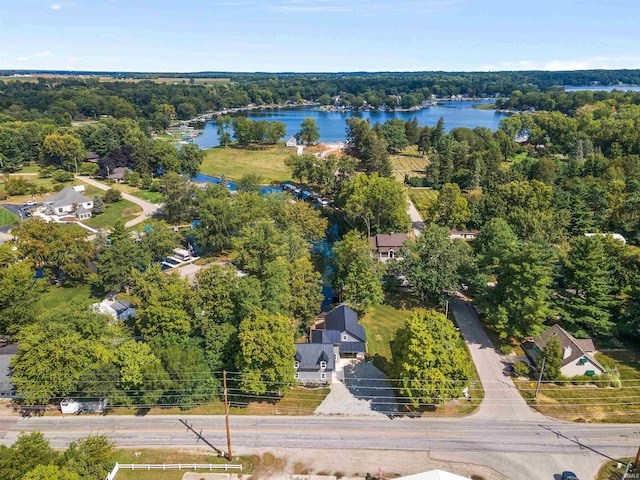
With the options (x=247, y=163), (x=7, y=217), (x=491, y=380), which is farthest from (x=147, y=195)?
(x=491, y=380)

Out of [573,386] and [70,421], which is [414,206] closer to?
[573,386]

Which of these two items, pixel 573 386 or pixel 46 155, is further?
pixel 46 155

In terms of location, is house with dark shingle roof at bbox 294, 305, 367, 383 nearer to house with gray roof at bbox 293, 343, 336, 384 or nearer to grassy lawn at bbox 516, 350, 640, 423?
house with gray roof at bbox 293, 343, 336, 384

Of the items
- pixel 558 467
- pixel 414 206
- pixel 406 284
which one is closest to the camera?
pixel 558 467

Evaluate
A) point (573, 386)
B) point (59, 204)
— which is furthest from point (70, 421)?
point (59, 204)

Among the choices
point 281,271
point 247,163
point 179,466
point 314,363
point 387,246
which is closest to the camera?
point 179,466

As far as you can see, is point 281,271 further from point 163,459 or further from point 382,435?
point 163,459

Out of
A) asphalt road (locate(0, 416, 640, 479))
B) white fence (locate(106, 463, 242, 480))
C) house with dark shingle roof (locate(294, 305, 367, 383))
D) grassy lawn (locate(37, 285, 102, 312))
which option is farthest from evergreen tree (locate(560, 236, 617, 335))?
grassy lawn (locate(37, 285, 102, 312))
